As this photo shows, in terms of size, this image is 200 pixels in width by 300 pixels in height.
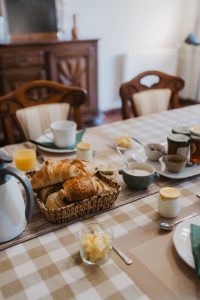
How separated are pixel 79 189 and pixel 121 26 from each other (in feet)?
10.0

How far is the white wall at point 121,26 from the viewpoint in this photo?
3.23m

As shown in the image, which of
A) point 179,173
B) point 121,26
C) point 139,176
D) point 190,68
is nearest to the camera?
point 139,176

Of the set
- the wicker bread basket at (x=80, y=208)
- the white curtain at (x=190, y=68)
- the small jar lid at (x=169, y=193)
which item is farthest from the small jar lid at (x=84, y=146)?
the white curtain at (x=190, y=68)

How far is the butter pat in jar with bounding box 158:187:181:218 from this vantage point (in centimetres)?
84

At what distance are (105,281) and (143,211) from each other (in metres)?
0.28

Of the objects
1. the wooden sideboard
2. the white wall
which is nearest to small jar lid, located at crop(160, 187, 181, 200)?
the wooden sideboard

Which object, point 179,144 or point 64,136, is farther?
point 64,136

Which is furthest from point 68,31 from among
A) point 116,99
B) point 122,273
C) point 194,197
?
point 122,273

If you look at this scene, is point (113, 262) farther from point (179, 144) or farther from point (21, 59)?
point (21, 59)

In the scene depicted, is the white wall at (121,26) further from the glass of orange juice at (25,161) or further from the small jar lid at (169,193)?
the small jar lid at (169,193)

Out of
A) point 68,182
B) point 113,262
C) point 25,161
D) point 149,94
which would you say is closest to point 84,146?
point 25,161

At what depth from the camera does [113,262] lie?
706 millimetres

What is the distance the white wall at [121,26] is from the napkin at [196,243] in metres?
2.78

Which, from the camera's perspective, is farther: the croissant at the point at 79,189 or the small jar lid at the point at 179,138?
the small jar lid at the point at 179,138
